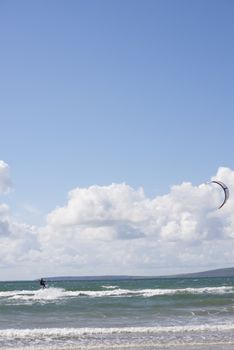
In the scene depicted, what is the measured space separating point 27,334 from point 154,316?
903 cm

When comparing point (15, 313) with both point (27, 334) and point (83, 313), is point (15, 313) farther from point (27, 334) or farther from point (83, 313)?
point (27, 334)

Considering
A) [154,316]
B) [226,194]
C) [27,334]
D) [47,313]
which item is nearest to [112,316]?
[154,316]

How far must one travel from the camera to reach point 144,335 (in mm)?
19094

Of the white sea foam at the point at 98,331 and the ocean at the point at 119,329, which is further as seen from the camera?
the white sea foam at the point at 98,331

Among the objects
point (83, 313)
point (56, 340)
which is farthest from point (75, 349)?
point (83, 313)

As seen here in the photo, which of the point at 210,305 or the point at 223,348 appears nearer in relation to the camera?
the point at 223,348

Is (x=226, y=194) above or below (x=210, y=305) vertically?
above

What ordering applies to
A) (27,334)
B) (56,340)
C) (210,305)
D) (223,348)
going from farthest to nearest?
1. (210,305)
2. (27,334)
3. (56,340)
4. (223,348)

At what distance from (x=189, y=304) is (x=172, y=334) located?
16949 mm

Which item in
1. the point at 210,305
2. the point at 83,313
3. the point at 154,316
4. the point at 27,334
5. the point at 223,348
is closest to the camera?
the point at 223,348

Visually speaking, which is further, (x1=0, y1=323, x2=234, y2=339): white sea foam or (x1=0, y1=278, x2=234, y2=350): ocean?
(x1=0, y1=323, x2=234, y2=339): white sea foam

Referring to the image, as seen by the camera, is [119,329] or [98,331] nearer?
[98,331]

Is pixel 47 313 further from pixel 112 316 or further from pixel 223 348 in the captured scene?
pixel 223 348

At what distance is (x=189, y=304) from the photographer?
3566cm
